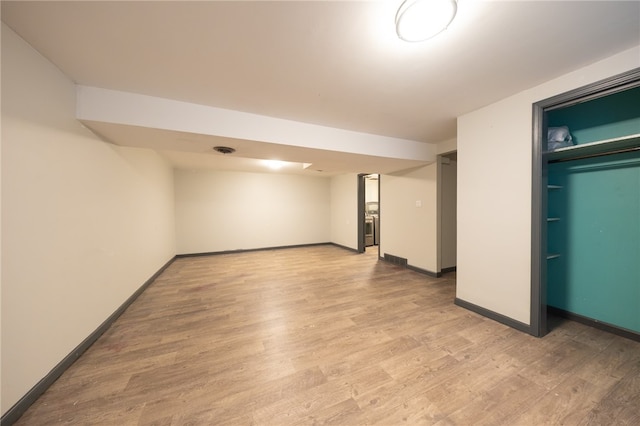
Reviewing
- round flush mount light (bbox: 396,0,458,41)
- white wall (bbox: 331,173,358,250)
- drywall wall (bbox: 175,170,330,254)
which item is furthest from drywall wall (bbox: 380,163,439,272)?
round flush mount light (bbox: 396,0,458,41)

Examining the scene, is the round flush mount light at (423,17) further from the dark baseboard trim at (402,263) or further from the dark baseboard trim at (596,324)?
the dark baseboard trim at (402,263)

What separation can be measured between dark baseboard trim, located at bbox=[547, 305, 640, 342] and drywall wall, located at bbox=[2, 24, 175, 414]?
462cm

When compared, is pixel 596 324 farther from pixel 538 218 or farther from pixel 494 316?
pixel 538 218

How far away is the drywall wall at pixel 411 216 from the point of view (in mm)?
3727

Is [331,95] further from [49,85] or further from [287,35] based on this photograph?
[49,85]

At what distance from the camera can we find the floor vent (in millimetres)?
4320

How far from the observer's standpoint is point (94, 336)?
6.34 ft

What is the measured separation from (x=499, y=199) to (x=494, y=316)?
1.27 m

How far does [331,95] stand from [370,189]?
6.27m

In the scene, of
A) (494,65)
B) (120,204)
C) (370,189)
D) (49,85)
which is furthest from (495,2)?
(370,189)

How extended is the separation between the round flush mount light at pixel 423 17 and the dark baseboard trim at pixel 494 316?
267 cm

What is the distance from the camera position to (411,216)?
4137 mm

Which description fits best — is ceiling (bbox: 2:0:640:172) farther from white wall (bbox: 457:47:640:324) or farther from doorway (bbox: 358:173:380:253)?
doorway (bbox: 358:173:380:253)

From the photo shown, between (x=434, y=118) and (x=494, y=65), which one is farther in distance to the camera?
(x=434, y=118)
